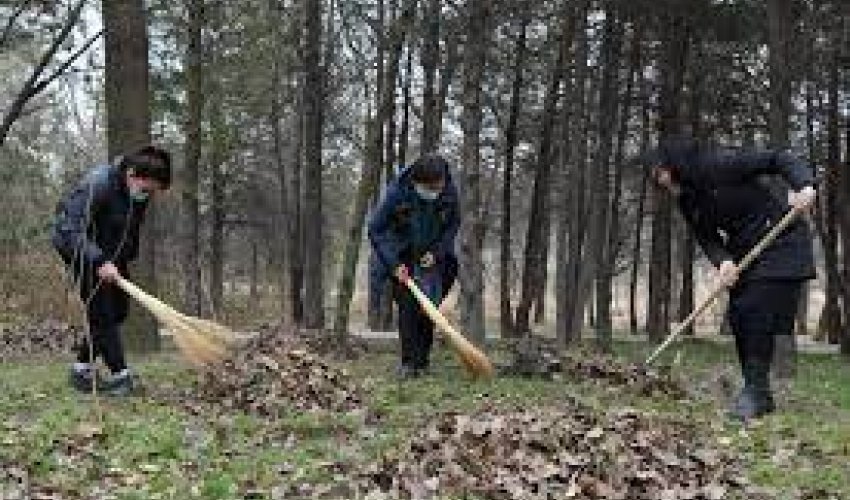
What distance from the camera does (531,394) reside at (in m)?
10.6

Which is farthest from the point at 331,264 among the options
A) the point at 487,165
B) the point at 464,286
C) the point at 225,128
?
the point at 464,286

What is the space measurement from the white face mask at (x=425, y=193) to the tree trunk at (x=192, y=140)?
10.2 metres

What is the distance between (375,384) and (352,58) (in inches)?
762

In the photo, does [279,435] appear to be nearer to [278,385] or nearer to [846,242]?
[278,385]

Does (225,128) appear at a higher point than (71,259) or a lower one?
higher

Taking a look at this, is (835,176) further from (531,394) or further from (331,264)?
(331,264)

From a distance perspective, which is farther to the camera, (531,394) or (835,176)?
(835,176)

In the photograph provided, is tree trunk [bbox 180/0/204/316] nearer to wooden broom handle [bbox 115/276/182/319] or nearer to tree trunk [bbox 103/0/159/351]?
tree trunk [bbox 103/0/159/351]

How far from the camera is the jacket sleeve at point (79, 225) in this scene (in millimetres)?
10062

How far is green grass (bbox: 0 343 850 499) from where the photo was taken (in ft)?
23.9

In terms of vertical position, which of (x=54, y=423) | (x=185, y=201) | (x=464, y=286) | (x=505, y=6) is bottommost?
(x=54, y=423)

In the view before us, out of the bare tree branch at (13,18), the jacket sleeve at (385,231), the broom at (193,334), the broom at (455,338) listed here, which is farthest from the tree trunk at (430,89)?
the broom at (193,334)

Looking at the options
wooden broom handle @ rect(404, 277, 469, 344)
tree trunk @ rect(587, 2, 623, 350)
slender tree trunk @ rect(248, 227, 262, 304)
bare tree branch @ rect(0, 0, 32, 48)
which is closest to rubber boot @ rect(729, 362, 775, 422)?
wooden broom handle @ rect(404, 277, 469, 344)

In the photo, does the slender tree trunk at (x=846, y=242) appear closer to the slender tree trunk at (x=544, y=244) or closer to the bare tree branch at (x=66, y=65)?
the slender tree trunk at (x=544, y=244)
